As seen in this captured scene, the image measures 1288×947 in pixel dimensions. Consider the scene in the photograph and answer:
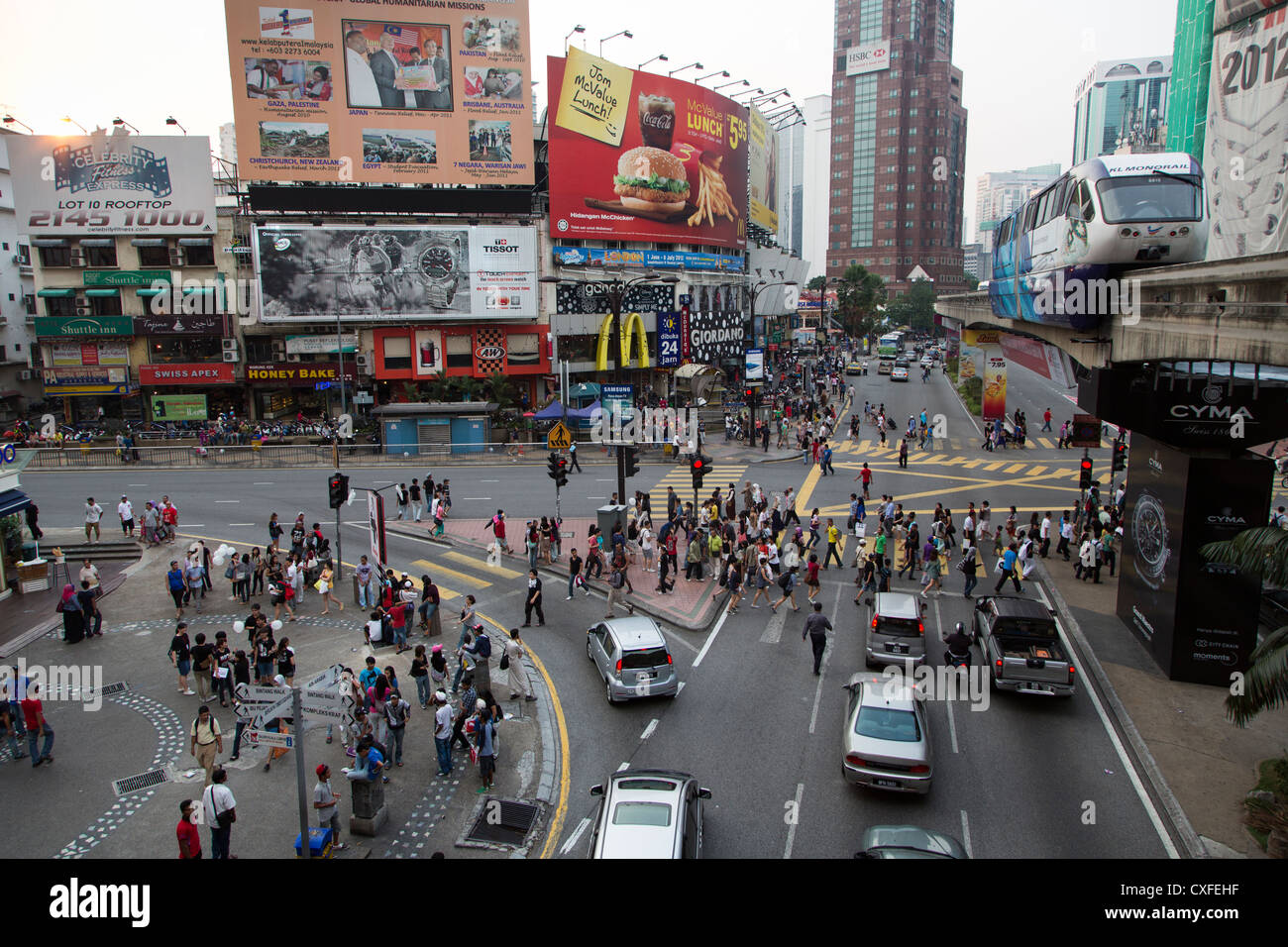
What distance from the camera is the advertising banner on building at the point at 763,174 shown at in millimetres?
89000

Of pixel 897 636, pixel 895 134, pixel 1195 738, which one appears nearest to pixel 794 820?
pixel 897 636

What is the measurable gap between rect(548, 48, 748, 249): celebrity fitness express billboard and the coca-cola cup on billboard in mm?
79

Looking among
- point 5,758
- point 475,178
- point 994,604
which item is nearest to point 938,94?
point 475,178

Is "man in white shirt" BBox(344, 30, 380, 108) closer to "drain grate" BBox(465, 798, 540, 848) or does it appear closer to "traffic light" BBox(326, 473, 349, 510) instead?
"traffic light" BBox(326, 473, 349, 510)

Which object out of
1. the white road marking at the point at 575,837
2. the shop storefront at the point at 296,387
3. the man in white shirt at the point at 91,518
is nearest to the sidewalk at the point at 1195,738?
the white road marking at the point at 575,837

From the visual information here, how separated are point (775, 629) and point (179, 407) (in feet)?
151

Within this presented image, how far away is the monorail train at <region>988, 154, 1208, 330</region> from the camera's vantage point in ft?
57.2

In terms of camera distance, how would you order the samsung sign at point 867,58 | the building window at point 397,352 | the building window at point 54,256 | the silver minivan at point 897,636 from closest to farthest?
1. the silver minivan at point 897,636
2. the building window at point 54,256
3. the building window at point 397,352
4. the samsung sign at point 867,58

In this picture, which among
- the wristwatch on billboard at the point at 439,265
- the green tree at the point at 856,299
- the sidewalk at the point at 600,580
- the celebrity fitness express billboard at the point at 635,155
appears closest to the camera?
the sidewalk at the point at 600,580

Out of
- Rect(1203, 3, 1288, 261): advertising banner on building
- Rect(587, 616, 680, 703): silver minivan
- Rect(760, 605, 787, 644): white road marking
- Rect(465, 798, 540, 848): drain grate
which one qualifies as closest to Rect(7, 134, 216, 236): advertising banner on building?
Rect(760, 605, 787, 644): white road marking

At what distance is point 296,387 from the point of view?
2168 inches

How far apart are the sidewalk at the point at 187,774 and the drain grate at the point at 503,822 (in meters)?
0.13

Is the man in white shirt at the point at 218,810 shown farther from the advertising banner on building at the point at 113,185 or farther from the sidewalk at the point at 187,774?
the advertising banner on building at the point at 113,185
